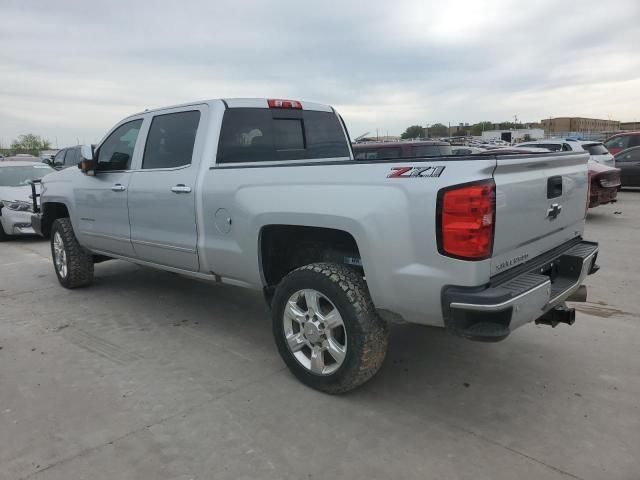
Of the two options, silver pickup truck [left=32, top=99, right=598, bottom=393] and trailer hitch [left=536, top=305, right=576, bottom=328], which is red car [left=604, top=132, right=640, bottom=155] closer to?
silver pickup truck [left=32, top=99, right=598, bottom=393]

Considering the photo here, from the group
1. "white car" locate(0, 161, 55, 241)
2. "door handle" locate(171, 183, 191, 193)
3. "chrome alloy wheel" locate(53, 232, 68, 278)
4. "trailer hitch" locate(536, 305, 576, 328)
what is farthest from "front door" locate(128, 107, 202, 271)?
"white car" locate(0, 161, 55, 241)

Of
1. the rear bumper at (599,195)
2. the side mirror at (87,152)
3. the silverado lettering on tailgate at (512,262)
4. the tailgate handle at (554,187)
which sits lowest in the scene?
the rear bumper at (599,195)

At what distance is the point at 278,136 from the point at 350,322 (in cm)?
207

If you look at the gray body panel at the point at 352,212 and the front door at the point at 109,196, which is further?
the front door at the point at 109,196

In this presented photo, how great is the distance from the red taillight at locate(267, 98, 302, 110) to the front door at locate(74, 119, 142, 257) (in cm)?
136

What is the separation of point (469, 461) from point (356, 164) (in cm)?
172

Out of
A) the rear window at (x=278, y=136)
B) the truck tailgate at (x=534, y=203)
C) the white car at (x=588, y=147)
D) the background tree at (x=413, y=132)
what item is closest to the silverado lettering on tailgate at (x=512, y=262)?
the truck tailgate at (x=534, y=203)

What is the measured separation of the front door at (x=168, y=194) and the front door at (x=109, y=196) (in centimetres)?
20

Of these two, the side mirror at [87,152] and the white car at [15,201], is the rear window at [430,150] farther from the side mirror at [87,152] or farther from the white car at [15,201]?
the white car at [15,201]

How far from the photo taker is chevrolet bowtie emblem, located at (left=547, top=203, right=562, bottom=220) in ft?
10.3

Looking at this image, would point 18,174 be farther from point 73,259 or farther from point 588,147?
point 588,147

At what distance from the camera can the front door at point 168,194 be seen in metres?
4.11

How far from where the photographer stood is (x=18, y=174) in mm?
10375

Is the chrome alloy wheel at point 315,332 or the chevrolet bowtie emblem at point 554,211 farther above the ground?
the chevrolet bowtie emblem at point 554,211
